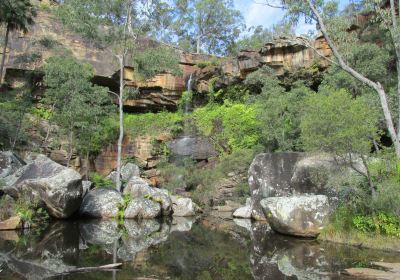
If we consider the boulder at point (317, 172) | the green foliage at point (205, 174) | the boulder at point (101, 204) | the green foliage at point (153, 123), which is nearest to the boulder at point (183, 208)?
the green foliage at point (205, 174)

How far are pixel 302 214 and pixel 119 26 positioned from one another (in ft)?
47.9

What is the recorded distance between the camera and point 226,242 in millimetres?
12156

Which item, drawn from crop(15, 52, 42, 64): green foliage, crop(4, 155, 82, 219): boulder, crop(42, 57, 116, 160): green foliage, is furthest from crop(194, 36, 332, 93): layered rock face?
crop(4, 155, 82, 219): boulder

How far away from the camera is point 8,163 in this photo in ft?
60.8

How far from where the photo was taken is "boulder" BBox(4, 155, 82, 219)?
1520cm

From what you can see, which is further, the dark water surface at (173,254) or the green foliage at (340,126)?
the green foliage at (340,126)

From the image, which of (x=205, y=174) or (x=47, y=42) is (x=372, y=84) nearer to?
(x=205, y=174)

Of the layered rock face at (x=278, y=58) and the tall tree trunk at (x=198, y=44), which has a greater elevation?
the tall tree trunk at (x=198, y=44)

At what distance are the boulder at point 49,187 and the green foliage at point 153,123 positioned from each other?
45.6 ft

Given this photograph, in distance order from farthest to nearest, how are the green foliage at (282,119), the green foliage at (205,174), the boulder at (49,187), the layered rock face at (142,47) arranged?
the layered rock face at (142,47)
the green foliage at (205,174)
the green foliage at (282,119)
the boulder at (49,187)

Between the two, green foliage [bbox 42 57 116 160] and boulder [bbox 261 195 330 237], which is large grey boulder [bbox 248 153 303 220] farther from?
green foliage [bbox 42 57 116 160]

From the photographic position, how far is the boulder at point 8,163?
18116mm

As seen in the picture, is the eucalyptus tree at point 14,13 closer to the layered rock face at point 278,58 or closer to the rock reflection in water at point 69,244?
the rock reflection in water at point 69,244

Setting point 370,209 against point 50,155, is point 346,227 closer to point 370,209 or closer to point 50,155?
point 370,209
